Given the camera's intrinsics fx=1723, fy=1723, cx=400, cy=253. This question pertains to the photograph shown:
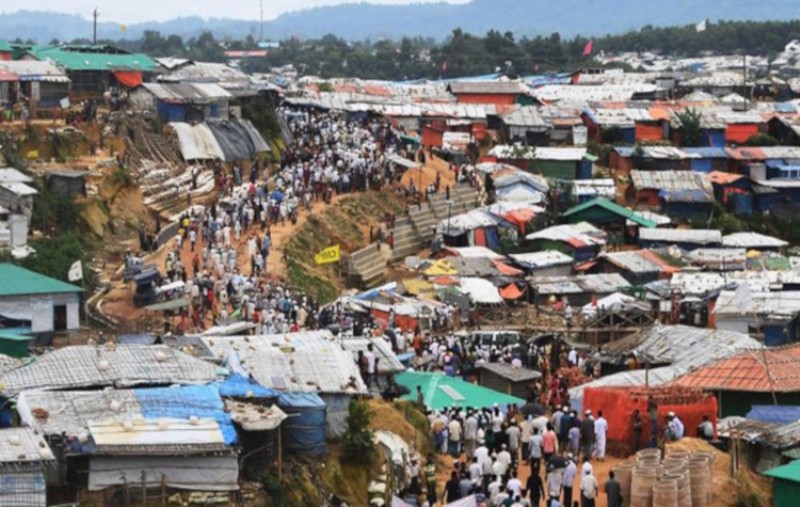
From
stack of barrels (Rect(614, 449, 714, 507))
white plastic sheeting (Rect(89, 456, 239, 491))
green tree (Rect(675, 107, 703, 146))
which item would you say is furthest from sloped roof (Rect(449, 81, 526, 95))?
white plastic sheeting (Rect(89, 456, 239, 491))

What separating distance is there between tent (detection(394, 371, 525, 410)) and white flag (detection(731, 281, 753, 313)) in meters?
9.79

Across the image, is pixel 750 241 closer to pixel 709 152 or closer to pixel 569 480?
pixel 709 152

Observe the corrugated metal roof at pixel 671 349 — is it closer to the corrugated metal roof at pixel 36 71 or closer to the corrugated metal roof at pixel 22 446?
the corrugated metal roof at pixel 22 446

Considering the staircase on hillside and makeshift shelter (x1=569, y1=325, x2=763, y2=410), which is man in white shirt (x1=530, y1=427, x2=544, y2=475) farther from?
the staircase on hillside

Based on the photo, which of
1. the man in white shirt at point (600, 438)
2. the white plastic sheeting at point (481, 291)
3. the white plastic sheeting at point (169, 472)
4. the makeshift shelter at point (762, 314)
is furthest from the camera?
the white plastic sheeting at point (481, 291)

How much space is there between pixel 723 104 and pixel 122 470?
2107 inches

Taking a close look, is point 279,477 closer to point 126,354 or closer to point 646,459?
point 126,354

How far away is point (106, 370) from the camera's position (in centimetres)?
1695

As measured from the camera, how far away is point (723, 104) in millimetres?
65938

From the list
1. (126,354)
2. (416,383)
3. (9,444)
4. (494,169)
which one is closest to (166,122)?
(494,169)

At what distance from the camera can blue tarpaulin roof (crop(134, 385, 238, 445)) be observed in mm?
15852

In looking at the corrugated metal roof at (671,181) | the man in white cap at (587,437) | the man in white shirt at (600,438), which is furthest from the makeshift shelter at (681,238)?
the man in white cap at (587,437)

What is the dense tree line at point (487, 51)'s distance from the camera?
10588cm

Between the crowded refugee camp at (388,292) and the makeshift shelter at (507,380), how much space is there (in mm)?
53
